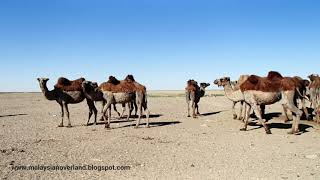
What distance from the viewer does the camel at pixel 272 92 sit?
58.1ft

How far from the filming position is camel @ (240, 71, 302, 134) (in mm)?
17719

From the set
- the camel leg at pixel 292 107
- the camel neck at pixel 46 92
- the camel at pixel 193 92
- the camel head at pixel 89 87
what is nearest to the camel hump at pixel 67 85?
the camel neck at pixel 46 92

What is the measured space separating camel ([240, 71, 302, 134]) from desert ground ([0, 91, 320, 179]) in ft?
3.00

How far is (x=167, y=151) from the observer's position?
44.8ft

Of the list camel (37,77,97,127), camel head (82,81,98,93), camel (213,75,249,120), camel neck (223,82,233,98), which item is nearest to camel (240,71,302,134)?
camel (213,75,249,120)

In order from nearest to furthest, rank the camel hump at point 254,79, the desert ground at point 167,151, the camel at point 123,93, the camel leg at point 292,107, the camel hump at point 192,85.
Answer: the desert ground at point 167,151
the camel leg at point 292,107
the camel hump at point 254,79
the camel at point 123,93
the camel hump at point 192,85

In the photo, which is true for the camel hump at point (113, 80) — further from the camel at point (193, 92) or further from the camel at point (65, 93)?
the camel at point (193, 92)

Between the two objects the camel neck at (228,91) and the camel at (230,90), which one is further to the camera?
the camel neck at (228,91)

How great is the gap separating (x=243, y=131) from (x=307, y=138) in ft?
10.0

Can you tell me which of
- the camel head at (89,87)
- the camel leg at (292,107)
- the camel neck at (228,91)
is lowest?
Result: the camel leg at (292,107)

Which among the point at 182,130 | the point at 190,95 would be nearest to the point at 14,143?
the point at 182,130

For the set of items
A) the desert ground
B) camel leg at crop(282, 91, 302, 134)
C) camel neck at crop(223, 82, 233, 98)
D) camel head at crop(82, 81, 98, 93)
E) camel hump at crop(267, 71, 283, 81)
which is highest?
camel hump at crop(267, 71, 283, 81)

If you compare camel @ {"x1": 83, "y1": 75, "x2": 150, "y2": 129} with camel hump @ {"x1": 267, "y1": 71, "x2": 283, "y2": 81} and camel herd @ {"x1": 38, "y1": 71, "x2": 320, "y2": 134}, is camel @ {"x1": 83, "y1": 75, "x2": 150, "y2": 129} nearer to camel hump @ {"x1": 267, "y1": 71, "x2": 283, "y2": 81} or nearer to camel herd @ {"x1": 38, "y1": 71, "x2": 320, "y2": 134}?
camel herd @ {"x1": 38, "y1": 71, "x2": 320, "y2": 134}

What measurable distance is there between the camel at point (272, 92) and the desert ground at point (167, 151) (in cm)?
91
